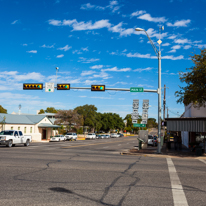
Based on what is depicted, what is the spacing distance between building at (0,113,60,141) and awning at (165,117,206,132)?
31.2 metres

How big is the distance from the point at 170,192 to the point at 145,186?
0.97 metres

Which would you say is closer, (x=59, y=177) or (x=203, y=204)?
(x=203, y=204)

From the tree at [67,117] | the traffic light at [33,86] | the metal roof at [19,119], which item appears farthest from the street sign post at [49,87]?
the tree at [67,117]

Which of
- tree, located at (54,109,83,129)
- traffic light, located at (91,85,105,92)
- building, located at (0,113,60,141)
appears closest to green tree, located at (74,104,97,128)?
tree, located at (54,109,83,129)

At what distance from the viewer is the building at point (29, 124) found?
160 feet

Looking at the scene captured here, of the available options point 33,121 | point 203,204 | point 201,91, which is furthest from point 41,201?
point 33,121

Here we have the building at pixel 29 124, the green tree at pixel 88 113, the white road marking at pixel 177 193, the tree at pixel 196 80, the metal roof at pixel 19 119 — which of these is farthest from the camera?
the green tree at pixel 88 113

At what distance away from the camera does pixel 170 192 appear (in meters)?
7.76

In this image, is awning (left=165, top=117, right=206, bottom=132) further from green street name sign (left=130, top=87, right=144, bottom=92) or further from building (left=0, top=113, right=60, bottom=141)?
building (left=0, top=113, right=60, bottom=141)

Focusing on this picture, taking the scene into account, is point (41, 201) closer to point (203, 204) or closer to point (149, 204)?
point (149, 204)

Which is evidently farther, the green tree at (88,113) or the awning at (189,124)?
the green tree at (88,113)

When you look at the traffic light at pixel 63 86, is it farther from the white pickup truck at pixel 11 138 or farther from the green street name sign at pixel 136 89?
the white pickup truck at pixel 11 138

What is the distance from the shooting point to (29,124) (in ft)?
181

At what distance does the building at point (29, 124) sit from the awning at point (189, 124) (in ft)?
102
